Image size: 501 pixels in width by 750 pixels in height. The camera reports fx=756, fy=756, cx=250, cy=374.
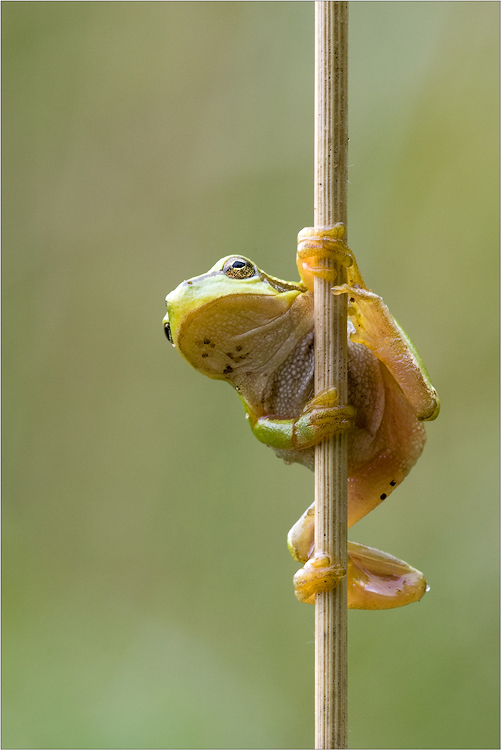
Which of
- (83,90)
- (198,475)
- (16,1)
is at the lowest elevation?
(198,475)

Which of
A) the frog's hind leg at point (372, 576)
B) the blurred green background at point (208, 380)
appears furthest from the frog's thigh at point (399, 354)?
the blurred green background at point (208, 380)

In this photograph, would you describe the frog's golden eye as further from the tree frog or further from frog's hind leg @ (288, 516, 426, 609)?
frog's hind leg @ (288, 516, 426, 609)

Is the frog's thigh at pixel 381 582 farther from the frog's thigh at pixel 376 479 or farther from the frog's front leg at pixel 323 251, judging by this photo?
the frog's front leg at pixel 323 251

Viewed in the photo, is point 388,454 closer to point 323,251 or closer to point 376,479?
→ point 376,479

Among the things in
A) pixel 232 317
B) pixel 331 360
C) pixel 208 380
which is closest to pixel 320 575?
pixel 331 360

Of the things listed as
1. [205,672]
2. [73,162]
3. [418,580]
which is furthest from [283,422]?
[73,162]

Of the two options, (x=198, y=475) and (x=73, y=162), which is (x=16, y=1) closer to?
(x=73, y=162)
